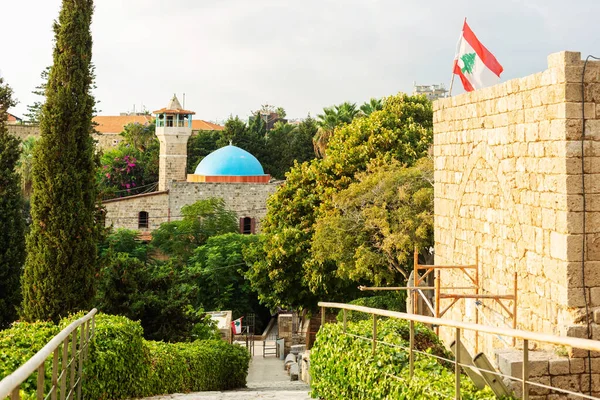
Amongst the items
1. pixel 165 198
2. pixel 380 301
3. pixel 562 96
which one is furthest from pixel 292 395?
pixel 165 198

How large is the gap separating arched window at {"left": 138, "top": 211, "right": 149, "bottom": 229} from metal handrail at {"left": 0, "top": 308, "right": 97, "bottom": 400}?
123ft

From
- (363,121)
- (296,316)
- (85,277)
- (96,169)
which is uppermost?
(363,121)

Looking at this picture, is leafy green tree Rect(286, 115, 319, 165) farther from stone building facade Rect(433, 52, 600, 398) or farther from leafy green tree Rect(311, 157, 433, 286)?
stone building facade Rect(433, 52, 600, 398)

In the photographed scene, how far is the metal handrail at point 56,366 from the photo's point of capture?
299 cm

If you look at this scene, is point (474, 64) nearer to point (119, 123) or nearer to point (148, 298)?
point (148, 298)

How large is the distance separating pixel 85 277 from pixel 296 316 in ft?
64.1

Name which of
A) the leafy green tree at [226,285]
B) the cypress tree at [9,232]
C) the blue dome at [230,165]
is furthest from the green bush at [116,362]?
the blue dome at [230,165]

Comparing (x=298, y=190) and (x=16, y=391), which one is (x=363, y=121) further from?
(x=16, y=391)

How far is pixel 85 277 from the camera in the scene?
1377 centimetres

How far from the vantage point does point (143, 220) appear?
45.5 metres

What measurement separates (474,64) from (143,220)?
120 ft

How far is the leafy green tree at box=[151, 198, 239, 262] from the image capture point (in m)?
41.5

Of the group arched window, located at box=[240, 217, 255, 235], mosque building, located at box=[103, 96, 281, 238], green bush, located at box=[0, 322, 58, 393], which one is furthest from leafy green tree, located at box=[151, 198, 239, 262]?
green bush, located at box=[0, 322, 58, 393]

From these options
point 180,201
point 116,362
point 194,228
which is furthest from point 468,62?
point 180,201
